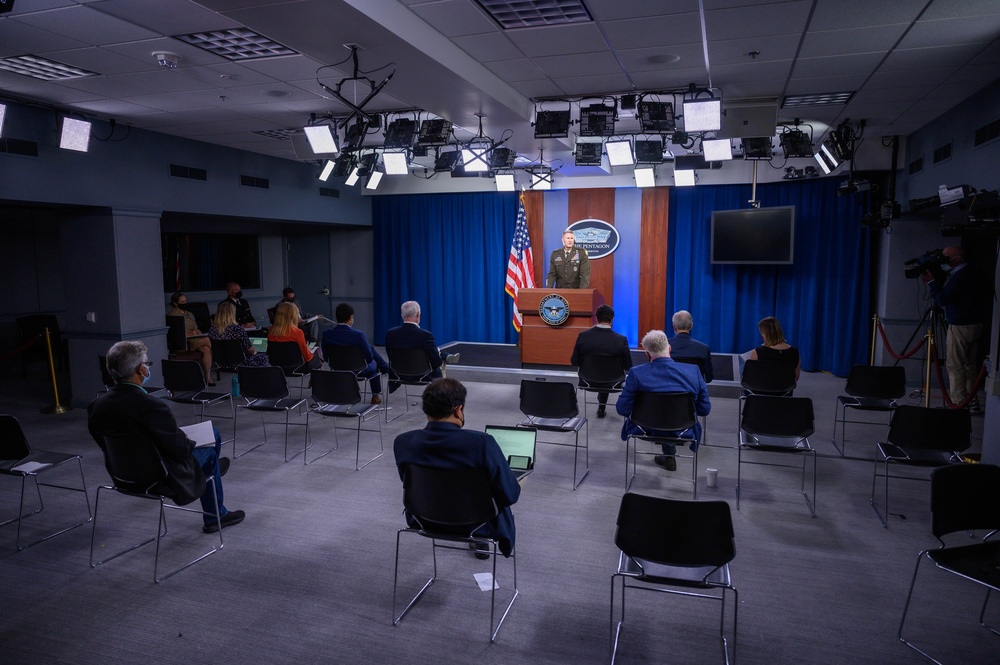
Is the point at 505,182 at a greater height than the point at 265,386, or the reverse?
the point at 505,182

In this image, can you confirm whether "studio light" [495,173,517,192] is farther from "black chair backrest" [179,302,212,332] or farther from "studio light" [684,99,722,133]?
"black chair backrest" [179,302,212,332]

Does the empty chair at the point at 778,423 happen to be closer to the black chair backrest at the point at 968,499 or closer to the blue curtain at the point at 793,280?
the black chair backrest at the point at 968,499

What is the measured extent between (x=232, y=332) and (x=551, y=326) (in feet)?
13.2

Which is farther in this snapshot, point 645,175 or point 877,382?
point 645,175

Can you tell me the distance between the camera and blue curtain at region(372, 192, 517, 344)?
38.9 feet

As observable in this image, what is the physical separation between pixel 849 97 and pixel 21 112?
846 centimetres

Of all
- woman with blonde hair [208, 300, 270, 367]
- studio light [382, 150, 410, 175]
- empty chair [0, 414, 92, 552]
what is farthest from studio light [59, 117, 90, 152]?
empty chair [0, 414, 92, 552]

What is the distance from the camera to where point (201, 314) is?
10961mm

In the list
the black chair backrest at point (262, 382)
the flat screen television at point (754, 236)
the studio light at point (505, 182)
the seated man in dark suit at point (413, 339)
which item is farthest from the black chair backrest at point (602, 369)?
the flat screen television at point (754, 236)

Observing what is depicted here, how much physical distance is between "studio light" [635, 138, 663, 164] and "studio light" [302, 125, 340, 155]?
357cm

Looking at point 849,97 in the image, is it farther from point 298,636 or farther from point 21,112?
point 21,112

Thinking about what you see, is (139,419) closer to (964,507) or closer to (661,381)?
(661,381)

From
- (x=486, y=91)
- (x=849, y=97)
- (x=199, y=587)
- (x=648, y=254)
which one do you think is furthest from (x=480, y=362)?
(x=199, y=587)

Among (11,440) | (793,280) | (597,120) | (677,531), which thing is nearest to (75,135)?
(11,440)
